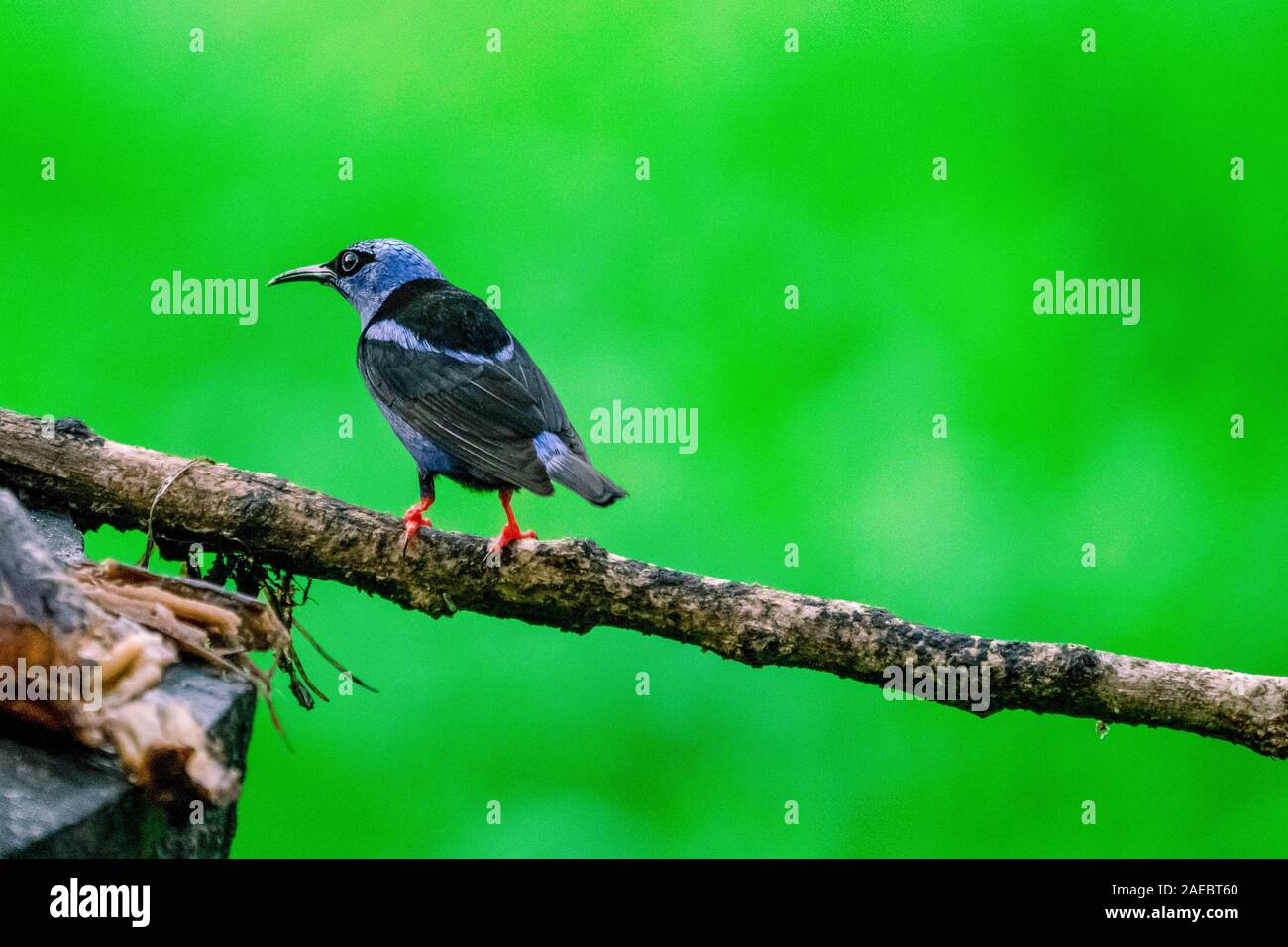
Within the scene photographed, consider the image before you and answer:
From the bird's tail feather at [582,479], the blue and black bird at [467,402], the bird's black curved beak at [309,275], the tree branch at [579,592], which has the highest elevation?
the bird's black curved beak at [309,275]

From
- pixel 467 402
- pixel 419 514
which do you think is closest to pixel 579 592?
pixel 419 514

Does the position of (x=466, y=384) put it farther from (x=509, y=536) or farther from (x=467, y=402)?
(x=509, y=536)

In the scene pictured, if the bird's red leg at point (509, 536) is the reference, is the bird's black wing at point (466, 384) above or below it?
above

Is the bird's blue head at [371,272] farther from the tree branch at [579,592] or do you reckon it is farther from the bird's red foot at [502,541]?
the bird's red foot at [502,541]

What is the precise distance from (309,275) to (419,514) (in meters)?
1.95

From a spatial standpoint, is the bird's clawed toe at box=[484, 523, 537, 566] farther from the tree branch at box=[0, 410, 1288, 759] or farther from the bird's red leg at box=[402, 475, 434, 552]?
the bird's red leg at box=[402, 475, 434, 552]

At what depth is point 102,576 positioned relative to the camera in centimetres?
439

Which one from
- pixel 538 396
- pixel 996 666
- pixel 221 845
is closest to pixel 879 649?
A: pixel 996 666

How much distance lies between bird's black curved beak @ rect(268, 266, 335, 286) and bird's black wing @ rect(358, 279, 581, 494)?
607 millimetres

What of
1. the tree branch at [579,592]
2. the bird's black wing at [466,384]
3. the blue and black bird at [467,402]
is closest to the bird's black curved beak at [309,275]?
the blue and black bird at [467,402]

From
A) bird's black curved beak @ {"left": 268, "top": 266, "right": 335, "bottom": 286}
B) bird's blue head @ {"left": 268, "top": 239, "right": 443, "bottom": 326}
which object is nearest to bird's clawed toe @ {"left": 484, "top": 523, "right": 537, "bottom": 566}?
bird's blue head @ {"left": 268, "top": 239, "right": 443, "bottom": 326}

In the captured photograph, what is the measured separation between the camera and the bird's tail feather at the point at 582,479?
4.71m

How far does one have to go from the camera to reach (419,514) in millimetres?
5230

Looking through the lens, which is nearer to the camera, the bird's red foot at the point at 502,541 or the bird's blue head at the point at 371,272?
the bird's red foot at the point at 502,541
